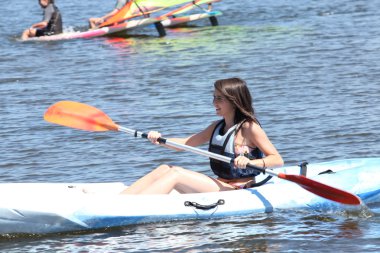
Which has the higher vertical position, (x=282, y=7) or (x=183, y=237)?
(x=282, y=7)

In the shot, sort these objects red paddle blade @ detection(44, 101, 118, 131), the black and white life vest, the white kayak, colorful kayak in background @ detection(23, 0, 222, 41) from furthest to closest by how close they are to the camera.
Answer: colorful kayak in background @ detection(23, 0, 222, 41)
red paddle blade @ detection(44, 101, 118, 131)
the black and white life vest
the white kayak

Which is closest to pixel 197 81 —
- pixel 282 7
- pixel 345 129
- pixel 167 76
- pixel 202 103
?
pixel 167 76

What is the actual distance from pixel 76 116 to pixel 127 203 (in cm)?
109

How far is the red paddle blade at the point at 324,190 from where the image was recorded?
660 centimetres

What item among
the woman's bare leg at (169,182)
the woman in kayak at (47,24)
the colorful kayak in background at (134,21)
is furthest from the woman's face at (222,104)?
the woman in kayak at (47,24)

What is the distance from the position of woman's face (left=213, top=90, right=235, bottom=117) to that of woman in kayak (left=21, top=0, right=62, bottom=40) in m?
10.2

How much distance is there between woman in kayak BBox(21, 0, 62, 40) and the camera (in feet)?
54.3

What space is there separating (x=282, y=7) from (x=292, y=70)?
664 cm

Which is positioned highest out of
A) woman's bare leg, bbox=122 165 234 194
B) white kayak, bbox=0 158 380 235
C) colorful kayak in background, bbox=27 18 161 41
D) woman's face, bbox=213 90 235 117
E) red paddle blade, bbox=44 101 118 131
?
colorful kayak in background, bbox=27 18 161 41

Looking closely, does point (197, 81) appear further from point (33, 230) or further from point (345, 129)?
point (33, 230)

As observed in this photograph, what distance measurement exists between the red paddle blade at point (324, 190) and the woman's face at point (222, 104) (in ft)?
1.68

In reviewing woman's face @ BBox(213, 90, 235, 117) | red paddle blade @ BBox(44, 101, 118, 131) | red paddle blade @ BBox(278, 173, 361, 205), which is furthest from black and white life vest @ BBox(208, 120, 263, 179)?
red paddle blade @ BBox(44, 101, 118, 131)

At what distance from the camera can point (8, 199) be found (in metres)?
6.36

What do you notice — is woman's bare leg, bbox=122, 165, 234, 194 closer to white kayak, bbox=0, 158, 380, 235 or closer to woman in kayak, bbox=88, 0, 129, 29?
white kayak, bbox=0, 158, 380, 235
